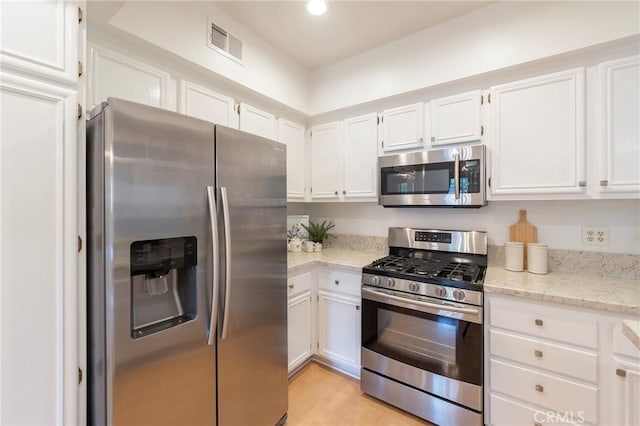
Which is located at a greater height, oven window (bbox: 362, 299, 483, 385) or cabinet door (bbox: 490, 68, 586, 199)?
cabinet door (bbox: 490, 68, 586, 199)

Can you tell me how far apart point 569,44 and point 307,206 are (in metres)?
2.46

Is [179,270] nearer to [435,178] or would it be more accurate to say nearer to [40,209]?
[40,209]

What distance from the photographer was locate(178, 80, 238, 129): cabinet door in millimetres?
1825

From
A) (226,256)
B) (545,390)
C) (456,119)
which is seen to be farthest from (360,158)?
(545,390)

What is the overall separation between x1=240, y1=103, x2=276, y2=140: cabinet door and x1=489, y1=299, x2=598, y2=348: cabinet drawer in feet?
6.73

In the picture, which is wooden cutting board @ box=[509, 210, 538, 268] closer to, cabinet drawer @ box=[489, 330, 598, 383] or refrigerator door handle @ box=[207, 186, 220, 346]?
cabinet drawer @ box=[489, 330, 598, 383]

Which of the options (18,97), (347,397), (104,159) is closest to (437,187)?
(347,397)

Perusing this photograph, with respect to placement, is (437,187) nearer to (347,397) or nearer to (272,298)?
(272,298)

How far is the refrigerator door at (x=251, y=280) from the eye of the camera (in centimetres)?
134

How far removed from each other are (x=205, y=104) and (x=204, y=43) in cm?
37

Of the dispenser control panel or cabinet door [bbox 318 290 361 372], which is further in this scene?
cabinet door [bbox 318 290 361 372]

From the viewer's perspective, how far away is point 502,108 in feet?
6.28

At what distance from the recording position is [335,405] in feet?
6.39

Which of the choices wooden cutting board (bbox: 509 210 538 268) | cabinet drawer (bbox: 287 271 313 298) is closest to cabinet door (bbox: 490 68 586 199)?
wooden cutting board (bbox: 509 210 538 268)
